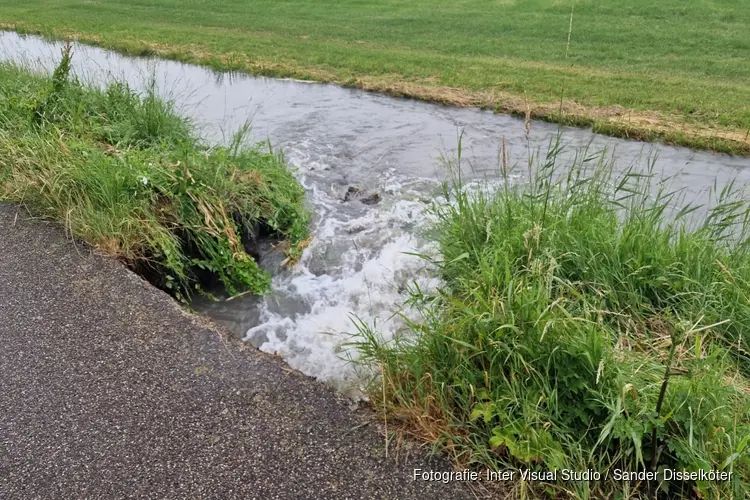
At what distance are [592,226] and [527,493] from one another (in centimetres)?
217

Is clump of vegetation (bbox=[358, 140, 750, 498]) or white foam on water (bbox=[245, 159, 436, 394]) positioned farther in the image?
white foam on water (bbox=[245, 159, 436, 394])

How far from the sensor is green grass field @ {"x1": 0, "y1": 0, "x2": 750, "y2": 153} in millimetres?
10070

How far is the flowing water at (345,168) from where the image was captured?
14.9 feet

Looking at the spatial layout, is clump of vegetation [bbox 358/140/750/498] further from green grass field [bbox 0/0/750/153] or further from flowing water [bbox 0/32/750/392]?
green grass field [bbox 0/0/750/153]

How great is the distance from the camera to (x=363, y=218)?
6434 millimetres

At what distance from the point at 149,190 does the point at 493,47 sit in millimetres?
13393

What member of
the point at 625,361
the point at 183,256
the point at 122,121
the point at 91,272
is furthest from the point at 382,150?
the point at 625,361

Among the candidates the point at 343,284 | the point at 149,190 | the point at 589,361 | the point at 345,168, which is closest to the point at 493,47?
the point at 345,168

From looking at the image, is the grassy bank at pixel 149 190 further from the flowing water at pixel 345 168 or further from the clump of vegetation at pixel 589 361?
the clump of vegetation at pixel 589 361

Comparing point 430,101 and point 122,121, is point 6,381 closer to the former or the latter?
point 122,121

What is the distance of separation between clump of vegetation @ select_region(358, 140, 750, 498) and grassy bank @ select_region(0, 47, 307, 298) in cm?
206

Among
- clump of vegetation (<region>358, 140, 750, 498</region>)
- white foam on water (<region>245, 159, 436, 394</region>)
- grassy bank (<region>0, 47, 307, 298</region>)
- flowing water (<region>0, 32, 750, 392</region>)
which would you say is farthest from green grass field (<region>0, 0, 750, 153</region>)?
grassy bank (<region>0, 47, 307, 298</region>)

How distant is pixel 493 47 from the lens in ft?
51.8

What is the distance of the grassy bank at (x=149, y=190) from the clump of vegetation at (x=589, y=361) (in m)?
2.06
